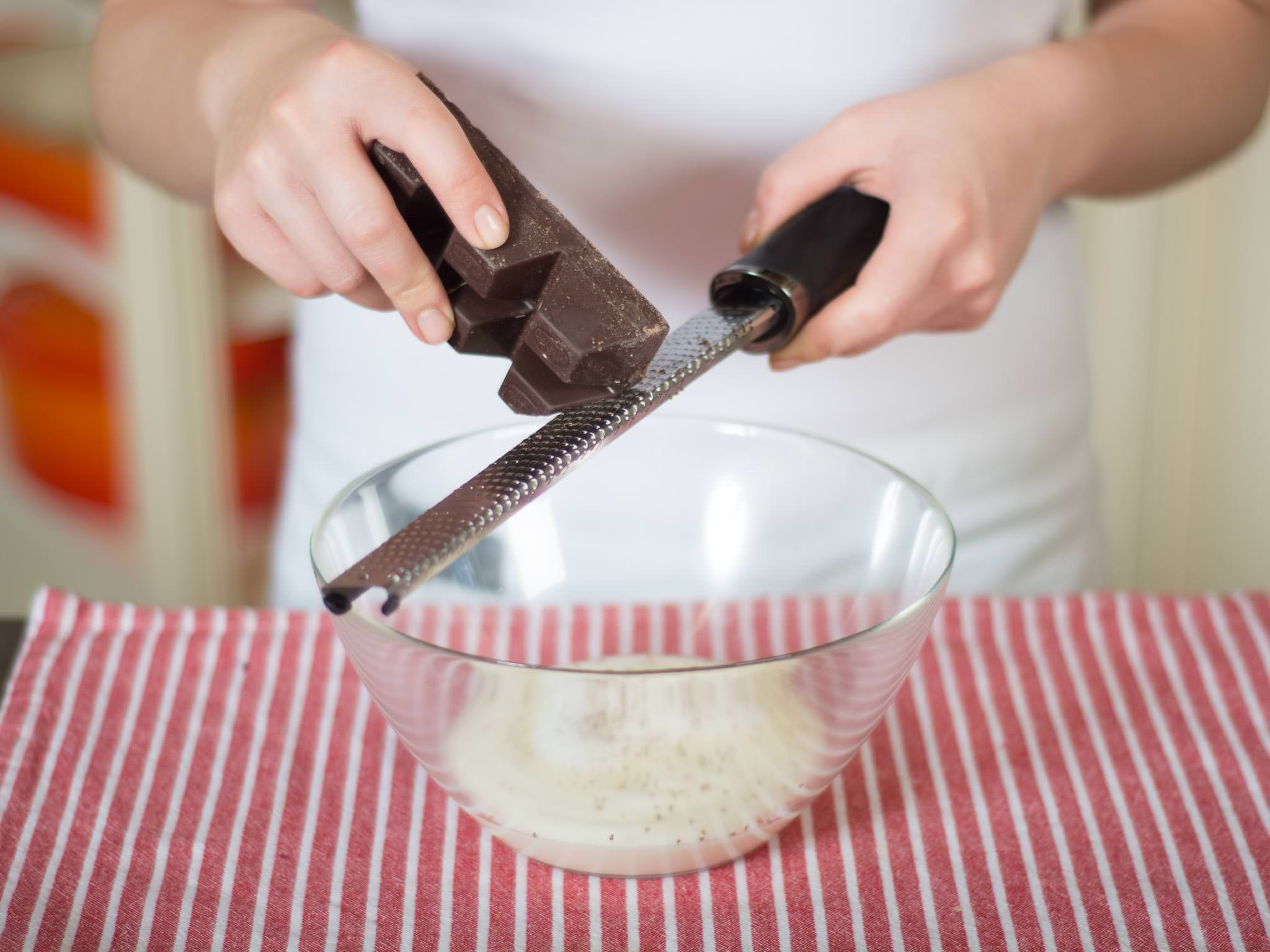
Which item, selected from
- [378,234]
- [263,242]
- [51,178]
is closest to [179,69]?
[263,242]

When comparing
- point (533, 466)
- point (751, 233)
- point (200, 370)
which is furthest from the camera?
point (200, 370)

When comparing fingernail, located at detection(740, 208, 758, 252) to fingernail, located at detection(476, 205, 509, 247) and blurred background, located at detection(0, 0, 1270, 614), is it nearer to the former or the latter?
fingernail, located at detection(476, 205, 509, 247)

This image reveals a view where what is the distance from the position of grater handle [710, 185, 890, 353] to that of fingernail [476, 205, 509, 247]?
0.17m

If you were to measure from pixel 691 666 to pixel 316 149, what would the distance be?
1.05ft

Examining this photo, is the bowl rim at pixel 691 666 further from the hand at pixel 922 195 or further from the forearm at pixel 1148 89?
the forearm at pixel 1148 89

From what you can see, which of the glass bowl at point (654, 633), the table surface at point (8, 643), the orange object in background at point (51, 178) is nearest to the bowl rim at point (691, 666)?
the glass bowl at point (654, 633)

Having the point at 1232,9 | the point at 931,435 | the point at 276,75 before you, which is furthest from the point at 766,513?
the point at 1232,9

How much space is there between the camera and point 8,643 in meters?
0.88

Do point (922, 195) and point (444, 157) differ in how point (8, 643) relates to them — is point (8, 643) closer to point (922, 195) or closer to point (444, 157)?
point (444, 157)

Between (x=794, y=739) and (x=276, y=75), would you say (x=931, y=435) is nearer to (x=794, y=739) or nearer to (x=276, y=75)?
(x=794, y=739)

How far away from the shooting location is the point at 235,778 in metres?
0.74

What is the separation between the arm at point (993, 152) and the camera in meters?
0.79

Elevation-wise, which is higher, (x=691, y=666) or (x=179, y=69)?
(x=179, y=69)

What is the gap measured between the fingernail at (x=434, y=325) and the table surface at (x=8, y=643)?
0.39 meters
